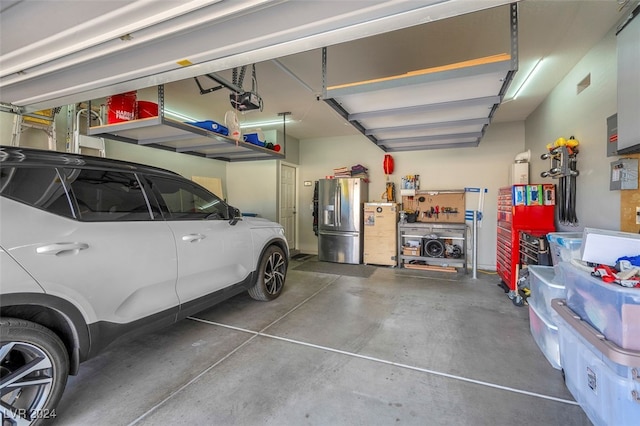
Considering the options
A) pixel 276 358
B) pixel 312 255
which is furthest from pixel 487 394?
pixel 312 255

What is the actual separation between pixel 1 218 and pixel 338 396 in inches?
81.2

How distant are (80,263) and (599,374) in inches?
115

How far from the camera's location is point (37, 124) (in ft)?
10.3

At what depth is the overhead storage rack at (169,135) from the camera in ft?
9.04

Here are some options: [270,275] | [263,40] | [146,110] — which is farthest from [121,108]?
[270,275]

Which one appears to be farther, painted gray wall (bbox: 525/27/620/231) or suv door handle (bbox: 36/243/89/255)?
painted gray wall (bbox: 525/27/620/231)

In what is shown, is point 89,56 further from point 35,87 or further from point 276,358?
point 276,358

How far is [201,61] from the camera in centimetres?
185

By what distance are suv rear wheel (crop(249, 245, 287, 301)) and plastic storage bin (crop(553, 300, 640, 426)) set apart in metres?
2.73

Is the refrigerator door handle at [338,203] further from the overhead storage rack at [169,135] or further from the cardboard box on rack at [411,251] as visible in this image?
the overhead storage rack at [169,135]

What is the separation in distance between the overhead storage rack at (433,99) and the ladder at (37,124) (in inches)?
131

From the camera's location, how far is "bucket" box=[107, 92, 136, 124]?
9.36ft

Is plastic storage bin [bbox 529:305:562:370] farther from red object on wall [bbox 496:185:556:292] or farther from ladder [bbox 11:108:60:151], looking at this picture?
ladder [bbox 11:108:60:151]

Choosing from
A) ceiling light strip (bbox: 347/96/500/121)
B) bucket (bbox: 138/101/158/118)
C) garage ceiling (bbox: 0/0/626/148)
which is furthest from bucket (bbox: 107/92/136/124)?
ceiling light strip (bbox: 347/96/500/121)
